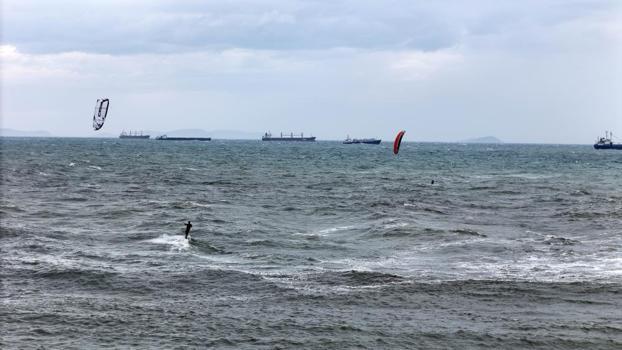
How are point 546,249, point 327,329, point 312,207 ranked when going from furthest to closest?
point 312,207 → point 546,249 → point 327,329

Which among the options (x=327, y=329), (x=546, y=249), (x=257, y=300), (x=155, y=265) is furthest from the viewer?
(x=546, y=249)

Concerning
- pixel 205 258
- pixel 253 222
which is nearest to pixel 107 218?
pixel 253 222

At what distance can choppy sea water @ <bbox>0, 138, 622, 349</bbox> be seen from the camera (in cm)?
2091

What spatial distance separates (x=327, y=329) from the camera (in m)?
21.3

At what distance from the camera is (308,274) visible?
A: 29.0 meters

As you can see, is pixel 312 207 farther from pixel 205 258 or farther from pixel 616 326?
pixel 616 326

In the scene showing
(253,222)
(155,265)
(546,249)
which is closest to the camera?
(155,265)

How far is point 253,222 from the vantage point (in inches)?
1815

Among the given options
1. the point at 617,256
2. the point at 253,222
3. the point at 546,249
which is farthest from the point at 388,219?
the point at 617,256

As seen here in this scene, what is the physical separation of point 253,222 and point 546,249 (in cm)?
1883

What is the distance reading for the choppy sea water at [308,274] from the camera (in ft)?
68.6

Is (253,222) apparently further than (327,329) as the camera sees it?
Yes

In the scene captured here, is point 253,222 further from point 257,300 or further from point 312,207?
point 257,300

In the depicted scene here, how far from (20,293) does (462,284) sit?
639 inches
